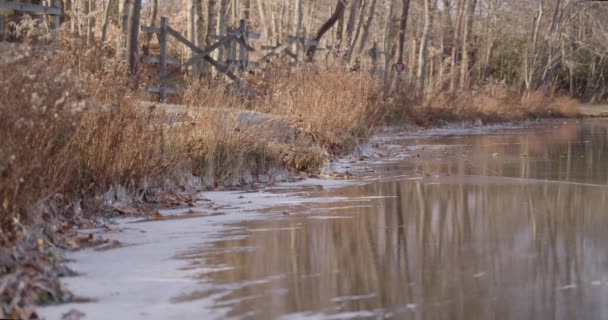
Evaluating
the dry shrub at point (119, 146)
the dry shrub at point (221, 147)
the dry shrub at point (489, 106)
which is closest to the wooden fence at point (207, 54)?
the dry shrub at point (221, 147)

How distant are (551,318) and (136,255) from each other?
3221 millimetres

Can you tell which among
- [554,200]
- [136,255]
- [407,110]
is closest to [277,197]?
[554,200]

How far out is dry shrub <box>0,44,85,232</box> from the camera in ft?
21.5

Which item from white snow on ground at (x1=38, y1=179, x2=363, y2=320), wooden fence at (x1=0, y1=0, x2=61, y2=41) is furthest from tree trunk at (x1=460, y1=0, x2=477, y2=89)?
white snow on ground at (x1=38, y1=179, x2=363, y2=320)

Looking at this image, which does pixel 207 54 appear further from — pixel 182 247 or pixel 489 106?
pixel 489 106

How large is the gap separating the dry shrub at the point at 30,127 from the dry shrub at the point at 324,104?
8.49m

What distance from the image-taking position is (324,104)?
1645cm

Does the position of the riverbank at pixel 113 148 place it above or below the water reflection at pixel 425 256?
above

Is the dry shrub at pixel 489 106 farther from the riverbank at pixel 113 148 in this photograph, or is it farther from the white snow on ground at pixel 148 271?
the white snow on ground at pixel 148 271

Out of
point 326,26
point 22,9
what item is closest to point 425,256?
point 22,9

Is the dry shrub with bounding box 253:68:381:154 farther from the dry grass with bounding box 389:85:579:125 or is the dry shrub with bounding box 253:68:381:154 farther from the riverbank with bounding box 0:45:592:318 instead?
the dry grass with bounding box 389:85:579:125

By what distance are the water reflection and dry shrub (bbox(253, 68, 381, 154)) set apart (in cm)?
393

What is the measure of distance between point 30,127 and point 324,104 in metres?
9.98

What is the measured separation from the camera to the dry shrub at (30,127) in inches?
258
